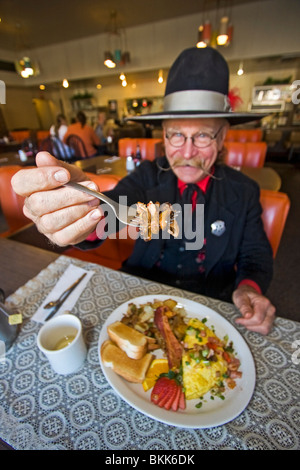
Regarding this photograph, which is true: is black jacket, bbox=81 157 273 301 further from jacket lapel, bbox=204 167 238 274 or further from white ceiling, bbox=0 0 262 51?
white ceiling, bbox=0 0 262 51

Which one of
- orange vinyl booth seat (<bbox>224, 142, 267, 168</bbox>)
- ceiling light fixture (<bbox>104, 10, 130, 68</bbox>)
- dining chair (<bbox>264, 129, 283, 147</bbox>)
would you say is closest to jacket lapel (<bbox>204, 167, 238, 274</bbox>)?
orange vinyl booth seat (<bbox>224, 142, 267, 168</bbox>)

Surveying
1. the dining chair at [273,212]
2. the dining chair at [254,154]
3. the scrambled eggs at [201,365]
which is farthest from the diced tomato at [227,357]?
the dining chair at [254,154]

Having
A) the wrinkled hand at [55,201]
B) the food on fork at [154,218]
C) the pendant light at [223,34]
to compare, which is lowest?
the food on fork at [154,218]

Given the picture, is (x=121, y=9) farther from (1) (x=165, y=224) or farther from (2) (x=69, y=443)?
(2) (x=69, y=443)

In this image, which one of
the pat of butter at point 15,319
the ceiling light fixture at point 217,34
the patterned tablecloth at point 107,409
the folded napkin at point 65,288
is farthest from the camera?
the ceiling light fixture at point 217,34

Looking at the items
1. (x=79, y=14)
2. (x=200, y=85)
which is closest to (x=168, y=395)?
(x=200, y=85)

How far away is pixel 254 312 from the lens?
0.96m

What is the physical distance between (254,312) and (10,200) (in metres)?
2.38

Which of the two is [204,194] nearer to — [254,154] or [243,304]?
[243,304]

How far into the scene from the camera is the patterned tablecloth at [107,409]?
640mm

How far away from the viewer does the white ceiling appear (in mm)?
5586

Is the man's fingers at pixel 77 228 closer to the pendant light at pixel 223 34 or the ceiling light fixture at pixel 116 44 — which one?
the pendant light at pixel 223 34

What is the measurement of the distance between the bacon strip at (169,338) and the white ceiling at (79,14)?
7.55m

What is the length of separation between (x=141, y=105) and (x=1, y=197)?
1039 cm
